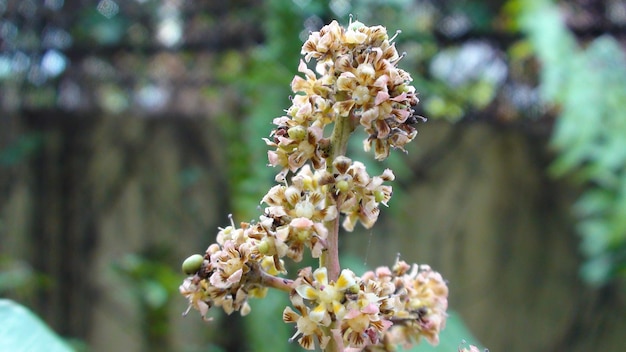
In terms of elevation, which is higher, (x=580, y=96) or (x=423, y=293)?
(x=580, y=96)

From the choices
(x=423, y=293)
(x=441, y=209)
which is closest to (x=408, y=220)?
(x=441, y=209)

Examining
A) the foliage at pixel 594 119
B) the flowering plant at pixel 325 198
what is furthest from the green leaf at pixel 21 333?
the foliage at pixel 594 119

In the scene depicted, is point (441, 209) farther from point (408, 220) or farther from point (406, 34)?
point (406, 34)

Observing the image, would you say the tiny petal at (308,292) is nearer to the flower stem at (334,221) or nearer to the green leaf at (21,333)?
the flower stem at (334,221)

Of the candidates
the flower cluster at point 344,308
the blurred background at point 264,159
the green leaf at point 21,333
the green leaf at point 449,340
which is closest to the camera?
the flower cluster at point 344,308

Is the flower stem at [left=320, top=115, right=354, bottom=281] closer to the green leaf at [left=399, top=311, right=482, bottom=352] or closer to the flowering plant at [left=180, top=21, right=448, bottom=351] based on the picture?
the flowering plant at [left=180, top=21, right=448, bottom=351]

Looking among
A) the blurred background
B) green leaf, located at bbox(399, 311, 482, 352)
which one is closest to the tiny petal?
green leaf, located at bbox(399, 311, 482, 352)
